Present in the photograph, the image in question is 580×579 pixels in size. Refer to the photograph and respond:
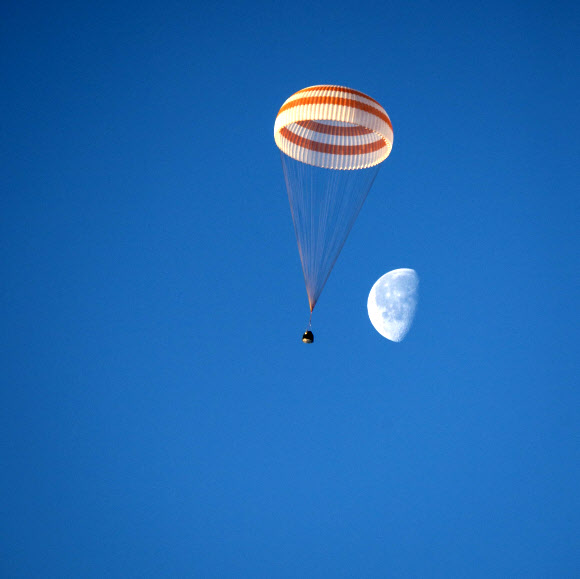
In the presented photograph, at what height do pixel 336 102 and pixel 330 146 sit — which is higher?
pixel 330 146

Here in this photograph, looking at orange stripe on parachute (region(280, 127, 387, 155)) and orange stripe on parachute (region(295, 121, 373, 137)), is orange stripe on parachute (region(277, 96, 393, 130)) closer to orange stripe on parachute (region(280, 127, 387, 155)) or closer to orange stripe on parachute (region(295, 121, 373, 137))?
orange stripe on parachute (region(280, 127, 387, 155))

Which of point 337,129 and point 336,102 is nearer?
point 336,102

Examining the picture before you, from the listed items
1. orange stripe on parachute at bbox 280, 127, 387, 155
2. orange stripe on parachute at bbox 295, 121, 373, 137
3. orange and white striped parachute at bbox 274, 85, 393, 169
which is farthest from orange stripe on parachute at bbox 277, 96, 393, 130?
orange stripe on parachute at bbox 295, 121, 373, 137

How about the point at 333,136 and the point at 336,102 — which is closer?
the point at 336,102

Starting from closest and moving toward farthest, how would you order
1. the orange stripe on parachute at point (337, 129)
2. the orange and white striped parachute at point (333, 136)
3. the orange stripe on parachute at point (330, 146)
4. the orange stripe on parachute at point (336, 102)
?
the orange stripe on parachute at point (336, 102) < the orange and white striped parachute at point (333, 136) < the orange stripe on parachute at point (330, 146) < the orange stripe on parachute at point (337, 129)

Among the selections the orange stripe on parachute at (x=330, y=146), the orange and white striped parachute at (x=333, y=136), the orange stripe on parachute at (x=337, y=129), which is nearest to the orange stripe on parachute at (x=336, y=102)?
the orange and white striped parachute at (x=333, y=136)

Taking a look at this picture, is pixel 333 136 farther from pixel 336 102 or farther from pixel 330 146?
pixel 336 102

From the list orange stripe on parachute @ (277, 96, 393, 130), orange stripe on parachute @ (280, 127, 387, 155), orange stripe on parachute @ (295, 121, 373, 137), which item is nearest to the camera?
orange stripe on parachute @ (277, 96, 393, 130)

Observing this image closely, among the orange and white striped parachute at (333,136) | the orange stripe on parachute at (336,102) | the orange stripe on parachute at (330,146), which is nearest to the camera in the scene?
the orange stripe on parachute at (336,102)

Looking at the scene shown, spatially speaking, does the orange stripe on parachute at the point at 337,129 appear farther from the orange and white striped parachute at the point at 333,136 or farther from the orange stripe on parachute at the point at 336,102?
the orange stripe on parachute at the point at 336,102

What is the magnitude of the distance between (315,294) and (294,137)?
7.10ft

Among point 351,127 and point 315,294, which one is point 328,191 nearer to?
point 351,127

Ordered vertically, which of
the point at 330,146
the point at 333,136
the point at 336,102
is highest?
the point at 333,136

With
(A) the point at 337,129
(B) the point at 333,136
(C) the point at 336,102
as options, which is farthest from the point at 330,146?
(C) the point at 336,102
